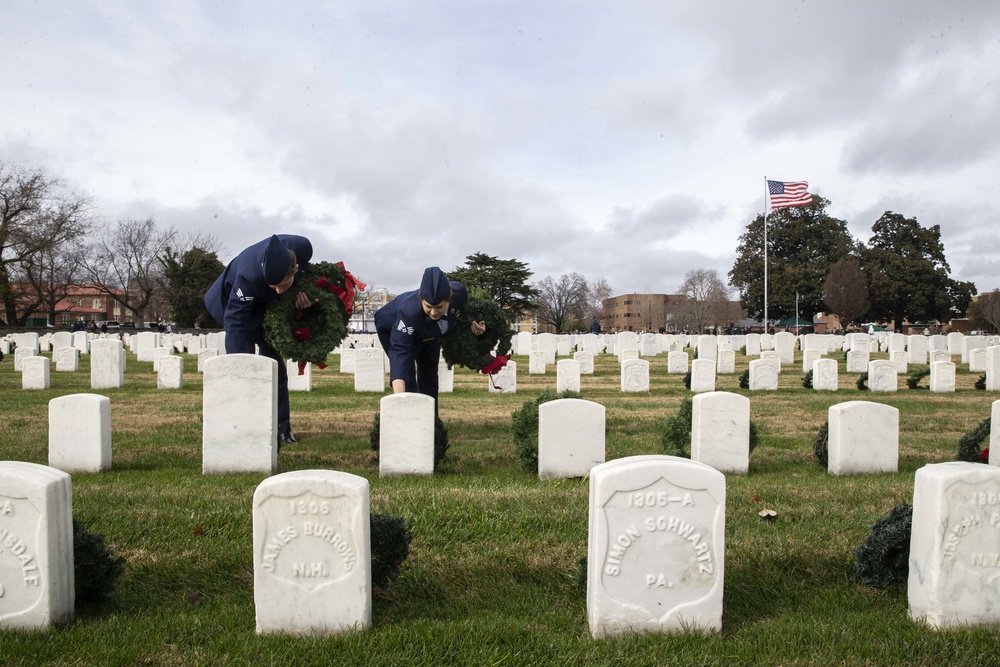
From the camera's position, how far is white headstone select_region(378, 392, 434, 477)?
20.4 feet

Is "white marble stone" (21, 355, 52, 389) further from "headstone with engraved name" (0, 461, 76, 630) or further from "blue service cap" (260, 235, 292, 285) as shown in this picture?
"headstone with engraved name" (0, 461, 76, 630)

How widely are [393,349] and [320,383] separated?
9422mm

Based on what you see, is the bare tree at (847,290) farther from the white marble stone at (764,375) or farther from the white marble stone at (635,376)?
the white marble stone at (635,376)

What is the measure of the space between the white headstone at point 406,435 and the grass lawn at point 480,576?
22 centimetres

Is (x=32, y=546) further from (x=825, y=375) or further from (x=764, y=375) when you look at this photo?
(x=825, y=375)

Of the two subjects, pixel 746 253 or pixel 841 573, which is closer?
pixel 841 573

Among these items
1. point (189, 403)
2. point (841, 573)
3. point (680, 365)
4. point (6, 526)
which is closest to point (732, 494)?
point (841, 573)

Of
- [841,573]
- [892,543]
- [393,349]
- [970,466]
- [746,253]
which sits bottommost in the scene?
[841,573]

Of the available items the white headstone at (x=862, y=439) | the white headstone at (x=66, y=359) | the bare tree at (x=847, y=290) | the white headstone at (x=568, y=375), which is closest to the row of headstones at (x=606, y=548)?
the white headstone at (x=862, y=439)

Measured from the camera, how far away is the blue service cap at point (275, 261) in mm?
6719

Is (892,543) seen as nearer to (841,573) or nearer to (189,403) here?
(841,573)

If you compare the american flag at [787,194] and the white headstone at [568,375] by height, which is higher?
the american flag at [787,194]

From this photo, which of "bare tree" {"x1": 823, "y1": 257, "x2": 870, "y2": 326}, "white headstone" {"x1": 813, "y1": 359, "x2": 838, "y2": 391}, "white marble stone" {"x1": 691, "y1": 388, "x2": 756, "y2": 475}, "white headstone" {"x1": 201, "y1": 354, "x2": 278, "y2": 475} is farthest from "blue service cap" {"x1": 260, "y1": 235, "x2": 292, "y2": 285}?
"bare tree" {"x1": 823, "y1": 257, "x2": 870, "y2": 326}

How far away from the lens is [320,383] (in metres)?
16.1
